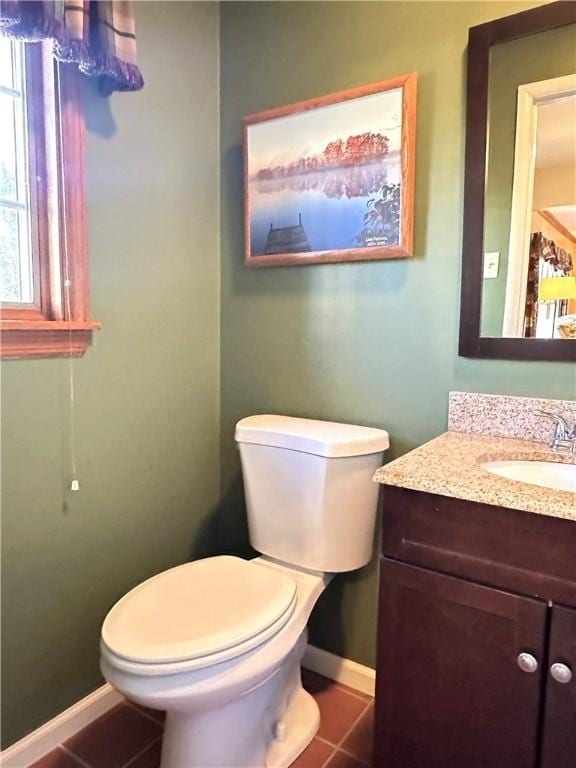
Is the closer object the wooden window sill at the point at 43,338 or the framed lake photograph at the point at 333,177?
the wooden window sill at the point at 43,338

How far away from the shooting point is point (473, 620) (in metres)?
0.98

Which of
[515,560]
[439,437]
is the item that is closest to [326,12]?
[439,437]

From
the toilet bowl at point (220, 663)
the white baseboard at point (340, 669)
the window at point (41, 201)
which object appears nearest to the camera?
the toilet bowl at point (220, 663)

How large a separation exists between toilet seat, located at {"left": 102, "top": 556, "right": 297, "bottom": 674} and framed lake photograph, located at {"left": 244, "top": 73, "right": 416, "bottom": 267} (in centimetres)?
93

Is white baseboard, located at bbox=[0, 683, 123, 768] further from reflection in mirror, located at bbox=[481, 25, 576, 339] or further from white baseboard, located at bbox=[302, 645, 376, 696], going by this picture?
reflection in mirror, located at bbox=[481, 25, 576, 339]

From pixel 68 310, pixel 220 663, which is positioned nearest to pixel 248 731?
pixel 220 663

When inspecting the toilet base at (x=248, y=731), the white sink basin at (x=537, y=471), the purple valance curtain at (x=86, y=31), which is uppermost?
the purple valance curtain at (x=86, y=31)

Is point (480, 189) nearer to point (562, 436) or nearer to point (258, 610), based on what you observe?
point (562, 436)

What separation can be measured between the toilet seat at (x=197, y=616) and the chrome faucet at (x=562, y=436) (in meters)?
0.71

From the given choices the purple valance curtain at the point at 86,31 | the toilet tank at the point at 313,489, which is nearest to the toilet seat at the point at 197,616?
the toilet tank at the point at 313,489

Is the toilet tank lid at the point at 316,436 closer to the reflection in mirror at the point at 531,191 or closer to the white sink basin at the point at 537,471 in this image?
the white sink basin at the point at 537,471

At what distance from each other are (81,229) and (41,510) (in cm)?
72

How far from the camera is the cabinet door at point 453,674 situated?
94cm

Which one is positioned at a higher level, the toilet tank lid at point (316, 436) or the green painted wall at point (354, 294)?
the green painted wall at point (354, 294)
